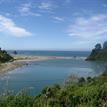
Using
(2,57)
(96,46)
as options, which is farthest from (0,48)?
(96,46)

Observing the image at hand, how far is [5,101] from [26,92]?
0.64m

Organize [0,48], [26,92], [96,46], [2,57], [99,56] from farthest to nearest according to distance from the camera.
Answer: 1. [96,46]
2. [99,56]
3. [0,48]
4. [2,57]
5. [26,92]

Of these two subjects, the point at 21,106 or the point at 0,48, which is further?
the point at 0,48

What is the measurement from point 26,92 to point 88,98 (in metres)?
1.78

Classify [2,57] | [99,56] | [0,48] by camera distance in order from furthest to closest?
[99,56] → [0,48] → [2,57]

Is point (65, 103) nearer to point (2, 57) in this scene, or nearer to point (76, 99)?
point (76, 99)

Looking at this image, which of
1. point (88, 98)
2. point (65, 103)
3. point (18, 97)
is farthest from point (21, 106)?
point (88, 98)

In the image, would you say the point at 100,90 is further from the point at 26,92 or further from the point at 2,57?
the point at 2,57

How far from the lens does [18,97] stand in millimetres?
7117

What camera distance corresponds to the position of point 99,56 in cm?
12338

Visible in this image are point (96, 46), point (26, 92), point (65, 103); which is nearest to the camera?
point (26, 92)

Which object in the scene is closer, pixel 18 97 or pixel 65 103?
pixel 18 97

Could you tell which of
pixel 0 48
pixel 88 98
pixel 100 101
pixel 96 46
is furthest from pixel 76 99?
pixel 96 46

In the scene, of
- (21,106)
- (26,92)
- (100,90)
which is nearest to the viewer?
(21,106)
